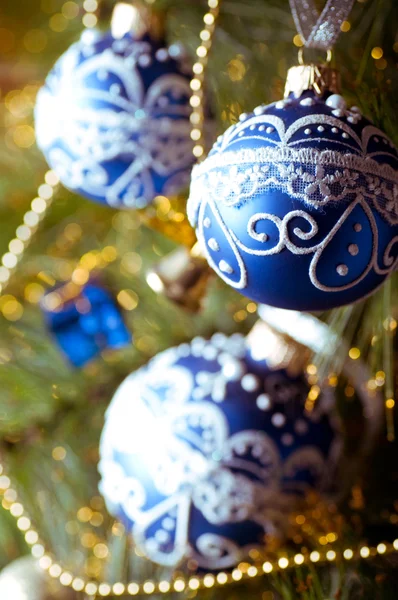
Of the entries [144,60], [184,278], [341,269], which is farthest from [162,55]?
[341,269]

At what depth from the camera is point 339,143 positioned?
326 mm

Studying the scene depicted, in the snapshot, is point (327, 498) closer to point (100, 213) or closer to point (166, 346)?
point (166, 346)

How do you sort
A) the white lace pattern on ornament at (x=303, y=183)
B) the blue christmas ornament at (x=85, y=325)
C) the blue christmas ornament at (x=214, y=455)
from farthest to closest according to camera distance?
the blue christmas ornament at (x=85, y=325)
the blue christmas ornament at (x=214, y=455)
the white lace pattern on ornament at (x=303, y=183)

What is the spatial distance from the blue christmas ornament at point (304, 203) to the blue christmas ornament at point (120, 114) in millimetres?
176

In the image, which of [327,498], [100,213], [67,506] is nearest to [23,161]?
[100,213]

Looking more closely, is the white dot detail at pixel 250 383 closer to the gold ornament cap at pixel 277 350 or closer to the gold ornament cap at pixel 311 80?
the gold ornament cap at pixel 277 350

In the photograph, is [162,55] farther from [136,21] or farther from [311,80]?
[311,80]

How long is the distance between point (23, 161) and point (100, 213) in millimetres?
121

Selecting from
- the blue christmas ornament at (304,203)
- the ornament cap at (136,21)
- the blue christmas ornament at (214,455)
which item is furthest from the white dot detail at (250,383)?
the ornament cap at (136,21)

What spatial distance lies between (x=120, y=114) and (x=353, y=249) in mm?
248

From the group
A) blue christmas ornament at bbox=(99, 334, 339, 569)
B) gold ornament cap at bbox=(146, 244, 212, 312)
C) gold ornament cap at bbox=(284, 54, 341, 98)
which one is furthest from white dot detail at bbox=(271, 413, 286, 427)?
gold ornament cap at bbox=(284, 54, 341, 98)

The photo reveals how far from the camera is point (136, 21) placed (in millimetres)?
523

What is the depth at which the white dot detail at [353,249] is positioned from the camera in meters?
0.33

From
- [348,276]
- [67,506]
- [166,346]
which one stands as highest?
[348,276]
